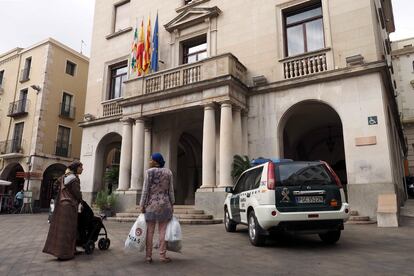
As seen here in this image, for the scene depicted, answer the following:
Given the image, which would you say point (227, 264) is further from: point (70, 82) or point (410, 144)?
point (410, 144)

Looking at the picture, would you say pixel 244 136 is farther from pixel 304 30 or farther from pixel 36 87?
pixel 36 87

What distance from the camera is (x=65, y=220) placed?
19.0 feet

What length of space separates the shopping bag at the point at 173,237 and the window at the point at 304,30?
11014mm

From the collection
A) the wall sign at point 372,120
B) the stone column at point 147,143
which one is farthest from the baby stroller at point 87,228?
the stone column at point 147,143

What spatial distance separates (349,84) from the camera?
40.5 feet

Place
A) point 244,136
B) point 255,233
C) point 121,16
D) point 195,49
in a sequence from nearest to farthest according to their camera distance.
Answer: point 255,233 < point 244,136 < point 195,49 < point 121,16

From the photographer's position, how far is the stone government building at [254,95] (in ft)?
39.1

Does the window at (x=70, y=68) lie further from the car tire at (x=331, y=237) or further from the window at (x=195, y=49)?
the car tire at (x=331, y=237)

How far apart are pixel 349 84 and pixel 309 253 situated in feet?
27.0

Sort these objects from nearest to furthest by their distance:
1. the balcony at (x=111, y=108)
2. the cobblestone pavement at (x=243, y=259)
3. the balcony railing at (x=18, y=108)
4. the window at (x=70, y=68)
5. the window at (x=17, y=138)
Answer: the cobblestone pavement at (x=243, y=259)
the balcony at (x=111, y=108)
the window at (x=17, y=138)
the balcony railing at (x=18, y=108)
the window at (x=70, y=68)

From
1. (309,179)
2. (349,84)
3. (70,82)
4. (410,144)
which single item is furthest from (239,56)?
(410,144)

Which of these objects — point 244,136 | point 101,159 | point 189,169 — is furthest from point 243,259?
point 101,159

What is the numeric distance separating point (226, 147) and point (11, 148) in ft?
76.8

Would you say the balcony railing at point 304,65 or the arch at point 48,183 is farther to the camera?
the arch at point 48,183
